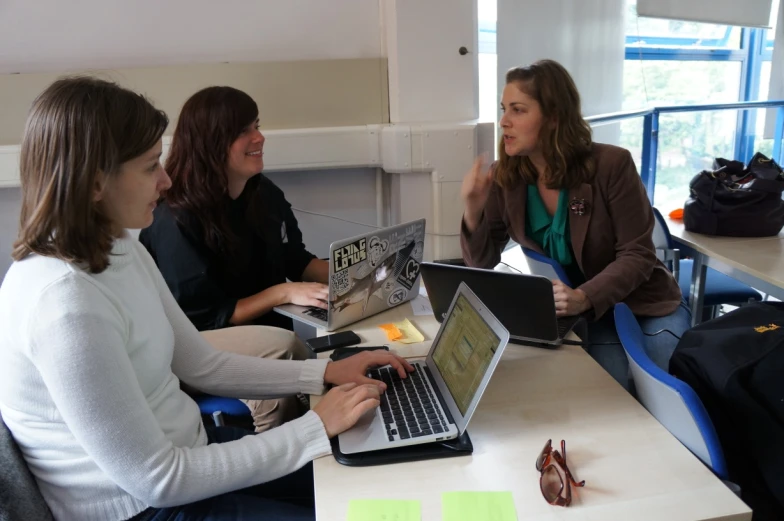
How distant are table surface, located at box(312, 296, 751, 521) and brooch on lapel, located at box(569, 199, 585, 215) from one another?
81 cm

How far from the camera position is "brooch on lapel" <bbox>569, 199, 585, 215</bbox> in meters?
1.96

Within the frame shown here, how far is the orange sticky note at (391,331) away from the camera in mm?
1528

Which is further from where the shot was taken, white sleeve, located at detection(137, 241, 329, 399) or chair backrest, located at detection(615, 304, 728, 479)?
white sleeve, located at detection(137, 241, 329, 399)

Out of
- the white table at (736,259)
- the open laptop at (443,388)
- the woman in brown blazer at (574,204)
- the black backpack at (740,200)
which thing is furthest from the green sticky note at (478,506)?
the black backpack at (740,200)

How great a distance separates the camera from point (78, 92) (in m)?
0.98

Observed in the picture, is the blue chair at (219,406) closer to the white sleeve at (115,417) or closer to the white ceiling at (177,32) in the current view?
the white sleeve at (115,417)

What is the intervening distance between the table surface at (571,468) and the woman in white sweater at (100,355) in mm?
147

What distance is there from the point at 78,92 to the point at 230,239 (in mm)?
895

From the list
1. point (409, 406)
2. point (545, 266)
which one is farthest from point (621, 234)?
point (409, 406)

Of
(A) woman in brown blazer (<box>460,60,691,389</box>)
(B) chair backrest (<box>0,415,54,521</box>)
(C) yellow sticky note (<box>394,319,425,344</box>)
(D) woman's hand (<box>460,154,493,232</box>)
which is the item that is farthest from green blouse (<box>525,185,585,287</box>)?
(B) chair backrest (<box>0,415,54,521</box>)

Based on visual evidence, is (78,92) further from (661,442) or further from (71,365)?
(661,442)

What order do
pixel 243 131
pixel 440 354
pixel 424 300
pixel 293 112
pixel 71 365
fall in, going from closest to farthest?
pixel 71 365 → pixel 440 354 → pixel 424 300 → pixel 243 131 → pixel 293 112

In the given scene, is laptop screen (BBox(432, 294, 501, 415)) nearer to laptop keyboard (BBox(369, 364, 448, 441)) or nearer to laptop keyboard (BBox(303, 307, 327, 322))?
laptop keyboard (BBox(369, 364, 448, 441))

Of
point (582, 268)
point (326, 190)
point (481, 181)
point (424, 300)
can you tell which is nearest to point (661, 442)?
point (424, 300)
